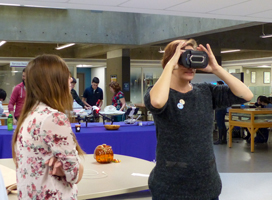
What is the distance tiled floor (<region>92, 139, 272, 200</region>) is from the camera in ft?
13.5

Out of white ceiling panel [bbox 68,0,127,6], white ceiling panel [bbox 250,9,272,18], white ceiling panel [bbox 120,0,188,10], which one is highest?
white ceiling panel [bbox 120,0,188,10]

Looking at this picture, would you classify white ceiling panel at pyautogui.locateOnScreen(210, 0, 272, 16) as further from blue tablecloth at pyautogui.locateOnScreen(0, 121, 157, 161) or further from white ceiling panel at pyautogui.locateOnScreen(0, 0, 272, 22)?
blue tablecloth at pyautogui.locateOnScreen(0, 121, 157, 161)

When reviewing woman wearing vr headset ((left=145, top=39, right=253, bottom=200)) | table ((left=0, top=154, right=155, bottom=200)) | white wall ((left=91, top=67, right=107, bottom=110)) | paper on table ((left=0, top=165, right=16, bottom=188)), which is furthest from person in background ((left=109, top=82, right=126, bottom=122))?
white wall ((left=91, top=67, right=107, bottom=110))

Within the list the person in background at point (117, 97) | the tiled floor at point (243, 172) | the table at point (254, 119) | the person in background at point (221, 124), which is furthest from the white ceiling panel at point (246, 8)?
the person in background at point (221, 124)

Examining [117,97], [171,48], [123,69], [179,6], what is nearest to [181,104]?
[171,48]

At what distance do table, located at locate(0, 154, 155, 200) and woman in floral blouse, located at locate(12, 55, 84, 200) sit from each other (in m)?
0.57

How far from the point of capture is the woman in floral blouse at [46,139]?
1.31m

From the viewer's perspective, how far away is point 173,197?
5.11 ft

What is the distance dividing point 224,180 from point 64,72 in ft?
13.0

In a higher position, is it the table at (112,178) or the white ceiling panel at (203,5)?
the white ceiling panel at (203,5)

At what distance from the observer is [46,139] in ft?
4.27

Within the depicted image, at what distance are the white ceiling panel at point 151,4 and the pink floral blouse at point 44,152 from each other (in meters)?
3.81

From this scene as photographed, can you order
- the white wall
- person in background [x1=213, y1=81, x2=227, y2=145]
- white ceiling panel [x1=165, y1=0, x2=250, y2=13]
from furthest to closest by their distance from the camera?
1. the white wall
2. person in background [x1=213, y1=81, x2=227, y2=145]
3. white ceiling panel [x1=165, y1=0, x2=250, y2=13]

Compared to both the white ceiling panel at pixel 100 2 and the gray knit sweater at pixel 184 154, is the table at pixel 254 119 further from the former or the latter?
the gray knit sweater at pixel 184 154
